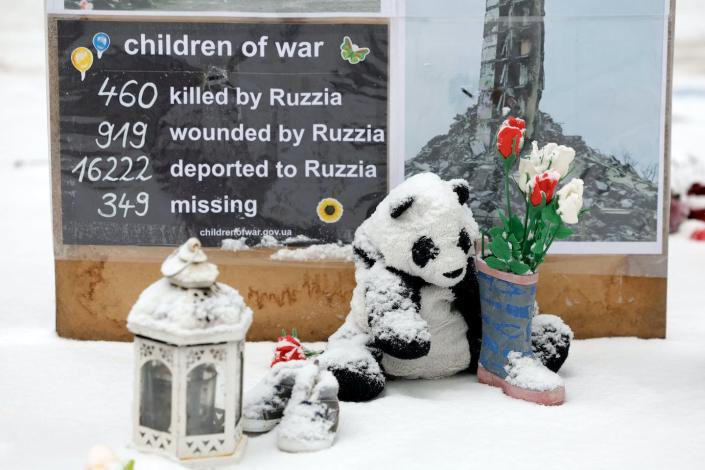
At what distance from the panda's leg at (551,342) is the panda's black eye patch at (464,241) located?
1.12ft

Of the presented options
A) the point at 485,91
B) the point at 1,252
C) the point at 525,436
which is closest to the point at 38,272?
the point at 1,252

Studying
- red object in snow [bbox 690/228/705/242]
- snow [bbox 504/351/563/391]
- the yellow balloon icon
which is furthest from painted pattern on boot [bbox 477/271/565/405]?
red object in snow [bbox 690/228/705/242]

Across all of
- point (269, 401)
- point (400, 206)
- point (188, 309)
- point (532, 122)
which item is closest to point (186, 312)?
point (188, 309)

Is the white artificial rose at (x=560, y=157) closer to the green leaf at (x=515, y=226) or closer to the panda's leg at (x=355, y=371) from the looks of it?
the green leaf at (x=515, y=226)

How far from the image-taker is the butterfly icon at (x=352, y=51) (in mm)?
2672

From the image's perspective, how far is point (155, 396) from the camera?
1.82 m

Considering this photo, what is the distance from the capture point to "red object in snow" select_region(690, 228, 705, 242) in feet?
15.4

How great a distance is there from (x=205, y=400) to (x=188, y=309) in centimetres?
22

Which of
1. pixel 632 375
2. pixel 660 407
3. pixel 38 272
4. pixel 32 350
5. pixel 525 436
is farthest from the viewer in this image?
pixel 38 272

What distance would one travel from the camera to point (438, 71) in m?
2.71

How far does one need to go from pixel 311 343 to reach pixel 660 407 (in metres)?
1.13

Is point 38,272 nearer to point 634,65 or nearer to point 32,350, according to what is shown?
point 32,350

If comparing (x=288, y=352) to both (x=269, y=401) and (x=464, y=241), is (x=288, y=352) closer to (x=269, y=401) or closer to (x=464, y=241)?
(x=269, y=401)

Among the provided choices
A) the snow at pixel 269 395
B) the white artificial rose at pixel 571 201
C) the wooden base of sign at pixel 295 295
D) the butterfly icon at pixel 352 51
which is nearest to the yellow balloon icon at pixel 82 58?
the wooden base of sign at pixel 295 295
